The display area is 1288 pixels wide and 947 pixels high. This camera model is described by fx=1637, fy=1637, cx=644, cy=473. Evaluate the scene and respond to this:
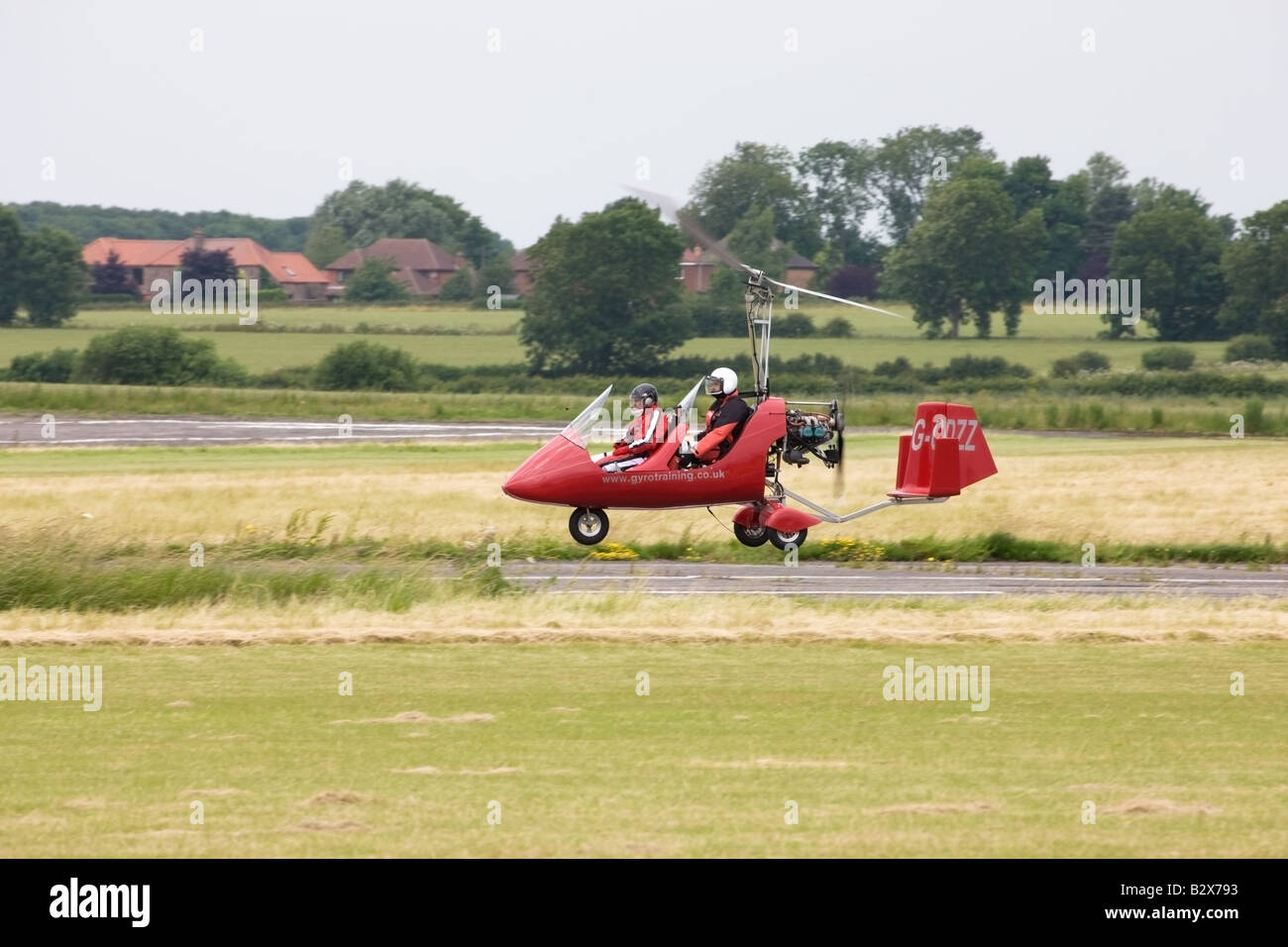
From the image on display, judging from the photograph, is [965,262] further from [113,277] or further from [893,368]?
[113,277]

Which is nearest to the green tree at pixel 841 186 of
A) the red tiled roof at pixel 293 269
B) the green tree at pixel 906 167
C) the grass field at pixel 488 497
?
the green tree at pixel 906 167

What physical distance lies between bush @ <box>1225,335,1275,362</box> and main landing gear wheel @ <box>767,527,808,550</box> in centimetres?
5175

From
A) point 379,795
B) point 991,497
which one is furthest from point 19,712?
point 991,497

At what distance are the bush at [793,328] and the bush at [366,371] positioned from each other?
1534 centimetres

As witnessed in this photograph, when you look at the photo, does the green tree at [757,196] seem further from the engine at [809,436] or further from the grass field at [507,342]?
the engine at [809,436]

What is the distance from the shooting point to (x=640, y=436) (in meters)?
18.9

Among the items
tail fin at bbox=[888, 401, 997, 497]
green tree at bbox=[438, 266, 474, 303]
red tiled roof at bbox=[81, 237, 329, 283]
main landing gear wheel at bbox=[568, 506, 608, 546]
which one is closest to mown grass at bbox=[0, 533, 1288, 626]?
main landing gear wheel at bbox=[568, 506, 608, 546]

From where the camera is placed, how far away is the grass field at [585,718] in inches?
328

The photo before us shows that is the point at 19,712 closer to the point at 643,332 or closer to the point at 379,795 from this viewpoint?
the point at 379,795

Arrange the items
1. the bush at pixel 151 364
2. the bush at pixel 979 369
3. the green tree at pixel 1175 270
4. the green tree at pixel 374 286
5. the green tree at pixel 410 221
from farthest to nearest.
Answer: the green tree at pixel 410 221 < the green tree at pixel 374 286 < the green tree at pixel 1175 270 < the bush at pixel 151 364 < the bush at pixel 979 369

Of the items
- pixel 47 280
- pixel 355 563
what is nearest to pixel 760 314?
pixel 355 563

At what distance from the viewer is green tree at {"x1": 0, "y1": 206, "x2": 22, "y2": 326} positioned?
79312 millimetres

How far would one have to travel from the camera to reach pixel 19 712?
38.1 feet

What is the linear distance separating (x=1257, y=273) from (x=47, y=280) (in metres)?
57.1
